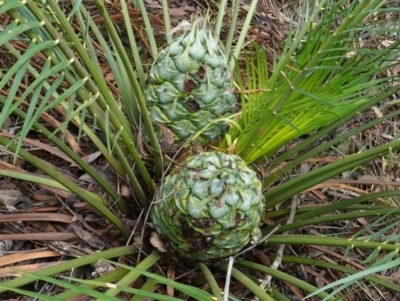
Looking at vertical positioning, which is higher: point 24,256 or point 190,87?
point 190,87

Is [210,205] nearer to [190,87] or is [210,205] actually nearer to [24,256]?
[190,87]

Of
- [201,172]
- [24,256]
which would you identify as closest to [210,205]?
[201,172]

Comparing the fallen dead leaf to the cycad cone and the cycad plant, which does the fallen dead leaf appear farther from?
the cycad cone

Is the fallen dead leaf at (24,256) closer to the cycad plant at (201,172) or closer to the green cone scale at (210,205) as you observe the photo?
the cycad plant at (201,172)

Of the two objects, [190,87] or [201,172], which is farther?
[190,87]

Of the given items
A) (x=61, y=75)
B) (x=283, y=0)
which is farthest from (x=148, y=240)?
(x=283, y=0)

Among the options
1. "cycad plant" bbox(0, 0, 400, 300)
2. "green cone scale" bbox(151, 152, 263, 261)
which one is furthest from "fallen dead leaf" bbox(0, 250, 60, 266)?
"green cone scale" bbox(151, 152, 263, 261)
